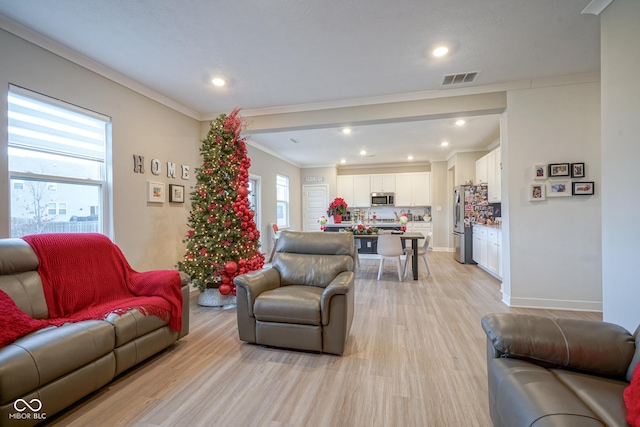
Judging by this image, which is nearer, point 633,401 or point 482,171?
point 633,401

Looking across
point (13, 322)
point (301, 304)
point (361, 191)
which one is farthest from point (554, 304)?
point (361, 191)

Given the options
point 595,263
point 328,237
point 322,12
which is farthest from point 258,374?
point 595,263

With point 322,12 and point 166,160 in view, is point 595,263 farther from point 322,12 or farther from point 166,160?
point 166,160

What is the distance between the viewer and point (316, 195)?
9.01 meters

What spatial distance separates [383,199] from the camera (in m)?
8.45

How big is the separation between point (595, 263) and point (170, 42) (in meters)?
5.22

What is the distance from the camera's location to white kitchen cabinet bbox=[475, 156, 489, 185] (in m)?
5.98

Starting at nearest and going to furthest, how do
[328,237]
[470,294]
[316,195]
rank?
[328,237], [470,294], [316,195]

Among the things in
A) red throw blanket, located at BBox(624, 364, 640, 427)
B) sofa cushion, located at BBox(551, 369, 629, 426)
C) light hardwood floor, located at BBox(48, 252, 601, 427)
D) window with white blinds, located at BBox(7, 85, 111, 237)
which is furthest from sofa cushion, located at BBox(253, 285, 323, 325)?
window with white blinds, located at BBox(7, 85, 111, 237)

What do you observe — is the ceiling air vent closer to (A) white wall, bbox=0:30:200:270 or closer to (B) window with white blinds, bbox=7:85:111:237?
(A) white wall, bbox=0:30:200:270

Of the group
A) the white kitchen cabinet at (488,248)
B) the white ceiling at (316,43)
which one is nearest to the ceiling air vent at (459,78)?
the white ceiling at (316,43)

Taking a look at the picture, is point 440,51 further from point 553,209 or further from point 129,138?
point 129,138

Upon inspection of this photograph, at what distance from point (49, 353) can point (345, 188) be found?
794 centimetres

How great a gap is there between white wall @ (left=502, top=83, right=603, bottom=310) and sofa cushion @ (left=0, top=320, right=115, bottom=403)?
14.0ft
